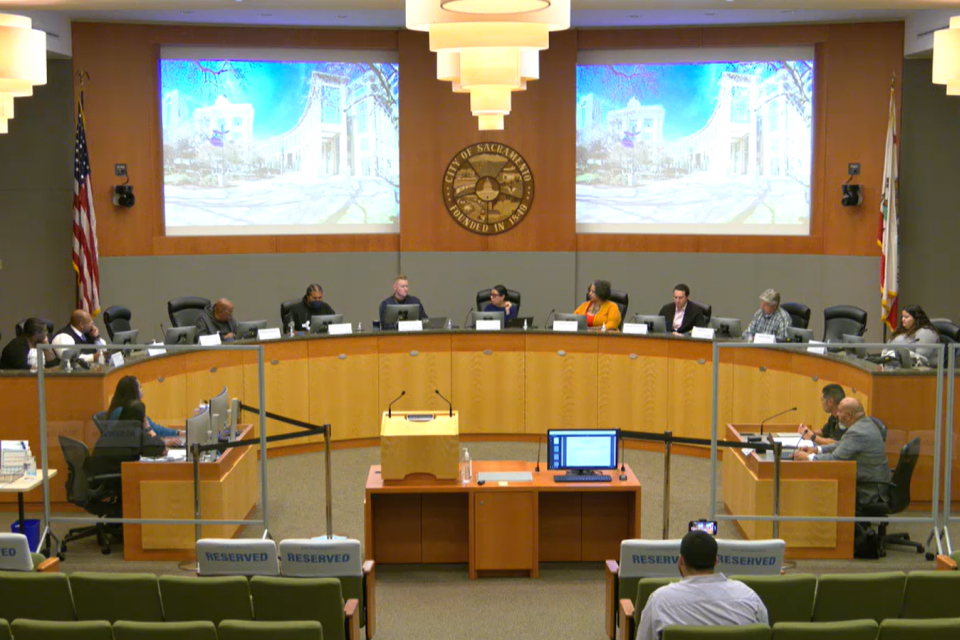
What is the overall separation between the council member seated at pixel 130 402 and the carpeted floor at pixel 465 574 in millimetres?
881

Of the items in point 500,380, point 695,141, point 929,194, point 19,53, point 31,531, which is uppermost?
point 695,141

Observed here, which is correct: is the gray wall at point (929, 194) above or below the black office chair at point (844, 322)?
above

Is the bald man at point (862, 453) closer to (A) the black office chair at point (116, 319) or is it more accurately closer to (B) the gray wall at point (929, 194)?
(B) the gray wall at point (929, 194)

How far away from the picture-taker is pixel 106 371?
28.4ft

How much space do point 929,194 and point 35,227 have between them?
35.6ft

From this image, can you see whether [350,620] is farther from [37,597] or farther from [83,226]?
[83,226]

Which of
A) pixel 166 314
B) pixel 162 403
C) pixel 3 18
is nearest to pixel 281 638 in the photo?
pixel 162 403

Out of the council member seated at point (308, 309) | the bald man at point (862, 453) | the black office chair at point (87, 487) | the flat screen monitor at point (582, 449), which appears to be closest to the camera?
the flat screen monitor at point (582, 449)

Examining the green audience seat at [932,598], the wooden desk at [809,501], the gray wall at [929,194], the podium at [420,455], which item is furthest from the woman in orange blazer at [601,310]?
the green audience seat at [932,598]

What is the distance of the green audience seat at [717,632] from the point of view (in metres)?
4.61

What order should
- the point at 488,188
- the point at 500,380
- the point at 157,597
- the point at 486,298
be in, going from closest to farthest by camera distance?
1. the point at 157,597
2. the point at 500,380
3. the point at 486,298
4. the point at 488,188

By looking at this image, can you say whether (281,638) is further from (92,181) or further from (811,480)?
(92,181)

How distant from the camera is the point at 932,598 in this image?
223 inches

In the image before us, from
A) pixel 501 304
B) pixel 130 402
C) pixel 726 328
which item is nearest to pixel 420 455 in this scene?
pixel 130 402
